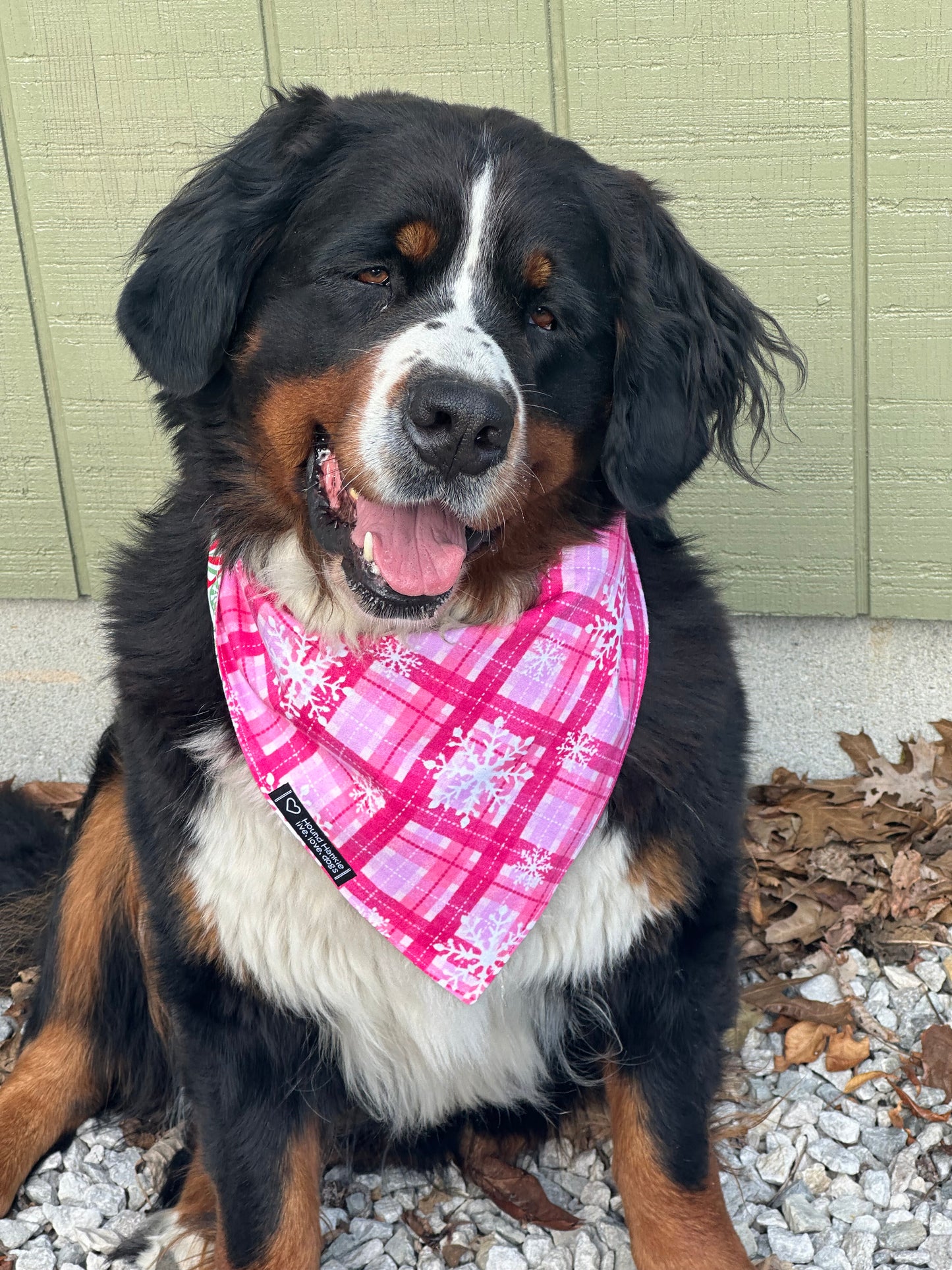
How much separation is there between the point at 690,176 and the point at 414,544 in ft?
4.37

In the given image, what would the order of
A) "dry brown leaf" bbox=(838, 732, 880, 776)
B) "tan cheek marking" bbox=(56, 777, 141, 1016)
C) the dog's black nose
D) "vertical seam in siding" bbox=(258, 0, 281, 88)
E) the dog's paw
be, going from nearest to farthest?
the dog's black nose, the dog's paw, "tan cheek marking" bbox=(56, 777, 141, 1016), "vertical seam in siding" bbox=(258, 0, 281, 88), "dry brown leaf" bbox=(838, 732, 880, 776)

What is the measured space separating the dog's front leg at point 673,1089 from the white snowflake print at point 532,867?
0.62 feet

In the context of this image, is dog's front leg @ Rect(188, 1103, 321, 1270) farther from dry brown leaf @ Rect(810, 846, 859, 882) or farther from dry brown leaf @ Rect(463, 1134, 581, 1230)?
dry brown leaf @ Rect(810, 846, 859, 882)

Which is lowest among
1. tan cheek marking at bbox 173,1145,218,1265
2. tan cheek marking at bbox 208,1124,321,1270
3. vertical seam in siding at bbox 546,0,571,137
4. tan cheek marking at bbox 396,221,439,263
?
tan cheek marking at bbox 173,1145,218,1265

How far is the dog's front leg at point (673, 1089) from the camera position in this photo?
2.00 meters

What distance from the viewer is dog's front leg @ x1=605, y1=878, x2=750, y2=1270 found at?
2.00m

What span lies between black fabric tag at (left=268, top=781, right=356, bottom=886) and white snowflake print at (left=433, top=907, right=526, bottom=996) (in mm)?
181

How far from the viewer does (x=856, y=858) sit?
9.54ft

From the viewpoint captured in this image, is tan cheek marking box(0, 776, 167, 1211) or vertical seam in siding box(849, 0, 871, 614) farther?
vertical seam in siding box(849, 0, 871, 614)

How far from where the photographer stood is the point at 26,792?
9.84ft

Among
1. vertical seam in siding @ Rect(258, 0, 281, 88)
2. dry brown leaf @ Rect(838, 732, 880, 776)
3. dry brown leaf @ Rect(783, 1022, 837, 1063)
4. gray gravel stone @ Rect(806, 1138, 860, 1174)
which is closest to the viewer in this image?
gray gravel stone @ Rect(806, 1138, 860, 1174)

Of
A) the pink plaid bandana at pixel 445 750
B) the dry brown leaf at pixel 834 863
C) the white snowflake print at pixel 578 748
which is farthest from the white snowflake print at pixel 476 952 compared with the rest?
the dry brown leaf at pixel 834 863

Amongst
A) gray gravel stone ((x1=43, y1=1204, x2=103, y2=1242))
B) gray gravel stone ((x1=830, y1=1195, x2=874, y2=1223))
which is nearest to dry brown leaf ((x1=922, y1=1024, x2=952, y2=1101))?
gray gravel stone ((x1=830, y1=1195, x2=874, y2=1223))

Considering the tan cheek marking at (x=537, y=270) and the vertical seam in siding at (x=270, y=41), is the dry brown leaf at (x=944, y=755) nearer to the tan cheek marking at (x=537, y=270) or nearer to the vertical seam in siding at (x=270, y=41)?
the tan cheek marking at (x=537, y=270)
